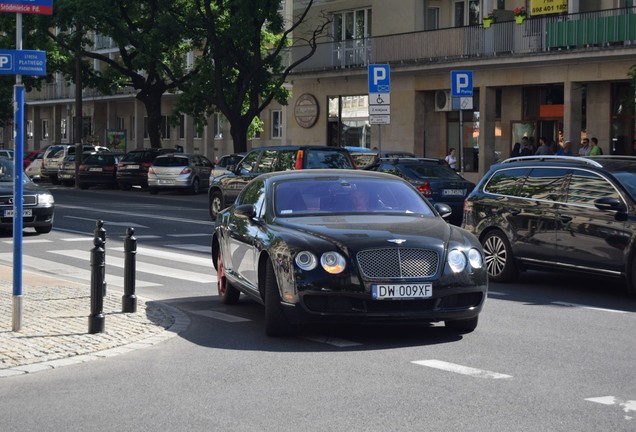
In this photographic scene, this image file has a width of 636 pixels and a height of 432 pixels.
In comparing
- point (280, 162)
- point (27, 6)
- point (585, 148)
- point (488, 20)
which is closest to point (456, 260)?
point (27, 6)

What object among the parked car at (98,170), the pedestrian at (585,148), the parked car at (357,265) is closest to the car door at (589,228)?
the parked car at (357,265)

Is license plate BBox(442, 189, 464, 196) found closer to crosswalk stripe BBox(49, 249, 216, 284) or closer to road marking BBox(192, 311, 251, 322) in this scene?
crosswalk stripe BBox(49, 249, 216, 284)

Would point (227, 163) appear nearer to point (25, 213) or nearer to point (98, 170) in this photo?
point (98, 170)

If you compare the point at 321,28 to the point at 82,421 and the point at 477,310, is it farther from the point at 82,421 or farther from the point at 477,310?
the point at 82,421

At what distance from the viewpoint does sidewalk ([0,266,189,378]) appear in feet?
30.9

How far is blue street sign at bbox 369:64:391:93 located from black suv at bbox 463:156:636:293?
39.9ft

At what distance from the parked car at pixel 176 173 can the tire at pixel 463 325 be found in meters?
32.6

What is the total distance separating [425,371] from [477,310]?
1724 mm

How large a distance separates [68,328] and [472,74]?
20.4 m

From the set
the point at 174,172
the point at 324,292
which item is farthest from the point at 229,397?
the point at 174,172

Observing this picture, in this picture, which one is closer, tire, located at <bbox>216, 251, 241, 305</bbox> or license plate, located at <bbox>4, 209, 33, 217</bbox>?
tire, located at <bbox>216, 251, 241, 305</bbox>

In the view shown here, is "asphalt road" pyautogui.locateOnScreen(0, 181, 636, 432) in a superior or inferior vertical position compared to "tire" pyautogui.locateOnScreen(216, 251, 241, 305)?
inferior

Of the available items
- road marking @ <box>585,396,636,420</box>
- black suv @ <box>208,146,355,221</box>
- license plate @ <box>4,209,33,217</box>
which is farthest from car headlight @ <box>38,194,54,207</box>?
road marking @ <box>585,396,636,420</box>

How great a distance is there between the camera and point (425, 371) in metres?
8.74
